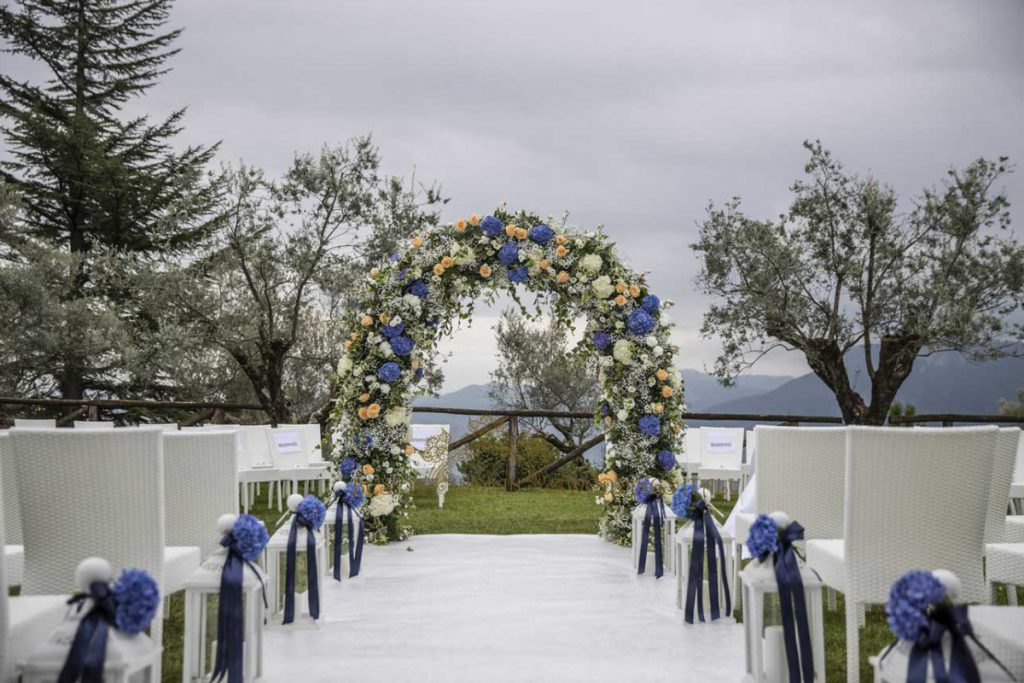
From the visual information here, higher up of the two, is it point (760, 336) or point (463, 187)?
point (463, 187)

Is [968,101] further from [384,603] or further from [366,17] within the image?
[384,603]

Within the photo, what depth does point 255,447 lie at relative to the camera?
373 inches

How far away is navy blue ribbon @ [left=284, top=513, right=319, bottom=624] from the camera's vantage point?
4277 mm

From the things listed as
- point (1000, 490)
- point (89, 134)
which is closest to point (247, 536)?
point (1000, 490)

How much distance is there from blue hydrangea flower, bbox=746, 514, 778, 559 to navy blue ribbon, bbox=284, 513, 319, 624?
2.19 metres

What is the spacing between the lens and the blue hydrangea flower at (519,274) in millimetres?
7188

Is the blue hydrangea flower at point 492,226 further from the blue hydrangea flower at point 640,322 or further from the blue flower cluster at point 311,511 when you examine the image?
the blue flower cluster at point 311,511

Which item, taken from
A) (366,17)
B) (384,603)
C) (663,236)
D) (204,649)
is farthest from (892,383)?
(204,649)

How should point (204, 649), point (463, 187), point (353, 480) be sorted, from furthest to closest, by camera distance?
point (463, 187), point (353, 480), point (204, 649)

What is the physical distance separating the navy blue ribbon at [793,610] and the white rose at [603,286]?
4082mm

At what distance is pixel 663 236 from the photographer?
12844 millimetres

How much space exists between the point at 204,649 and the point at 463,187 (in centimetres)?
1229

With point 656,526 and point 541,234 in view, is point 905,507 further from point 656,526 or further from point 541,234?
point 541,234

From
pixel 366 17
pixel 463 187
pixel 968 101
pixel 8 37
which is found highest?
pixel 8 37
